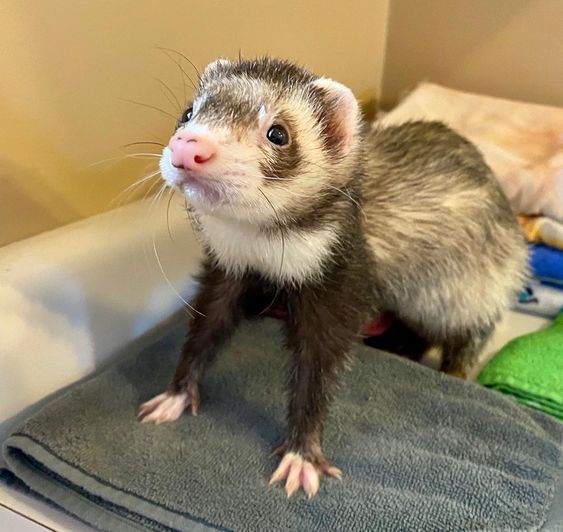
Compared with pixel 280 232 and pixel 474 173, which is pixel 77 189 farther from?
pixel 474 173

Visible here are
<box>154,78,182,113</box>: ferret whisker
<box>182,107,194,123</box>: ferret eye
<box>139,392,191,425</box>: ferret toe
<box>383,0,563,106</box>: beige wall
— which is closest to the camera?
<box>182,107,194,123</box>: ferret eye

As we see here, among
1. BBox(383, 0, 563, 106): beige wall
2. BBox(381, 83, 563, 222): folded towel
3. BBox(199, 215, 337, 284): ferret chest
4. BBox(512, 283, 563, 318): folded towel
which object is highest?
BBox(199, 215, 337, 284): ferret chest

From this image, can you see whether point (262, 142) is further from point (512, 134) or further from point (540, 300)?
point (512, 134)

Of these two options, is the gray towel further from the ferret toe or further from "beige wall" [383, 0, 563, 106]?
"beige wall" [383, 0, 563, 106]

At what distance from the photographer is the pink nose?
0.67 meters

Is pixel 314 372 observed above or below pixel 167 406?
above

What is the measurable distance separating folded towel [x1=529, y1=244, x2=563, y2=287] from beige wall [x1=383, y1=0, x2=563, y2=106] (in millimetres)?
615

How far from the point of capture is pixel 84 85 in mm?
1062

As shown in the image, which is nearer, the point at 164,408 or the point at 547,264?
the point at 164,408

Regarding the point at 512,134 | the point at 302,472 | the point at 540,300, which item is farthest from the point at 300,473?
the point at 512,134

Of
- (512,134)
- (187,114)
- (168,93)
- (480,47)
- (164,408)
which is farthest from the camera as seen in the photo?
(480,47)

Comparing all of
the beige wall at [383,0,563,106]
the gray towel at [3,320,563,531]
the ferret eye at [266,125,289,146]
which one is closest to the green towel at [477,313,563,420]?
the gray towel at [3,320,563,531]

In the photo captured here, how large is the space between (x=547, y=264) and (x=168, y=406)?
771 millimetres

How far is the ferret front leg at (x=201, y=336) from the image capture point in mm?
976
